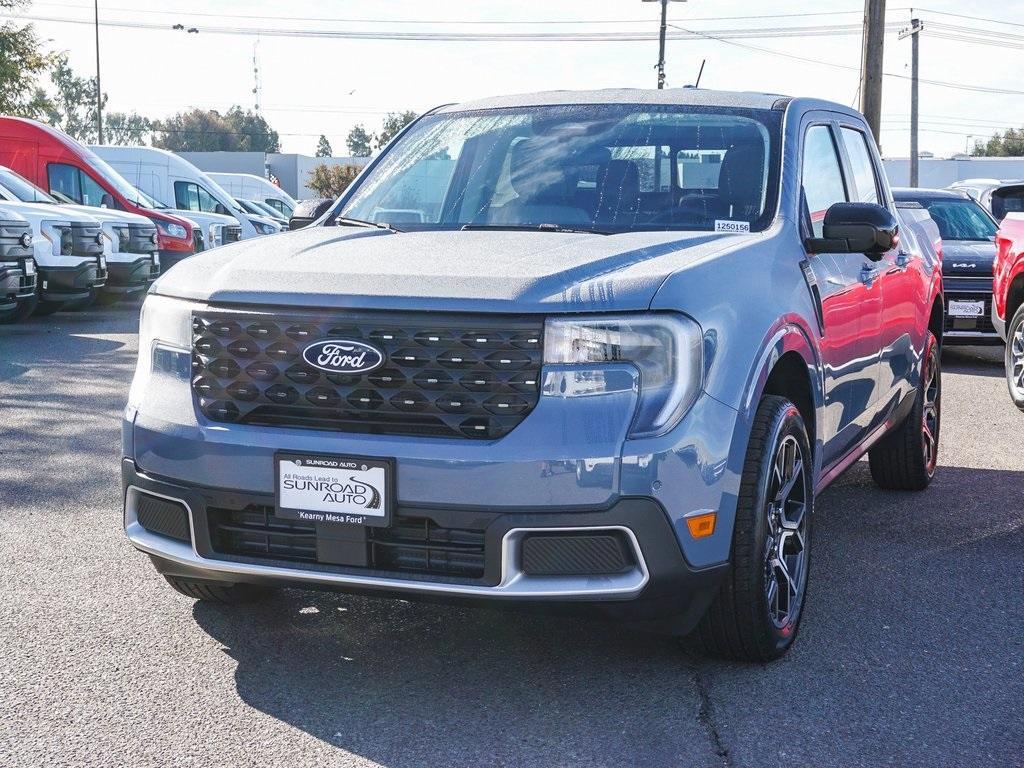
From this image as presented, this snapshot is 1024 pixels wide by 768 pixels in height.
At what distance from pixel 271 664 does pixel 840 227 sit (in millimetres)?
2413

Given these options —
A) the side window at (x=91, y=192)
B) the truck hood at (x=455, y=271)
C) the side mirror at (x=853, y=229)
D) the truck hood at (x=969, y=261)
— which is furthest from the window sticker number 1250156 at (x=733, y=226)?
the side window at (x=91, y=192)

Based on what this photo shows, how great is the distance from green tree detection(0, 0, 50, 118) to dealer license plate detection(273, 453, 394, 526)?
4057 cm

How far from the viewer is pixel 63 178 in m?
19.9

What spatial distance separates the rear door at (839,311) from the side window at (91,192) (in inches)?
640

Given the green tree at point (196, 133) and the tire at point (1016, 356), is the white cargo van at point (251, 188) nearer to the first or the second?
the tire at point (1016, 356)

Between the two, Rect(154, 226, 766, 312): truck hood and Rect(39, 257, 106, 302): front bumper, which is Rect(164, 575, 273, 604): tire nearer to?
Rect(154, 226, 766, 312): truck hood

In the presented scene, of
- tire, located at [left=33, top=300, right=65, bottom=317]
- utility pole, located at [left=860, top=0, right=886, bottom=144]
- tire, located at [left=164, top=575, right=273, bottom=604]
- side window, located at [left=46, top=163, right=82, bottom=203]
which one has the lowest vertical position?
tire, located at [left=33, top=300, right=65, bottom=317]

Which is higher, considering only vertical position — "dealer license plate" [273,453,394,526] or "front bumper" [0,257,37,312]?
"dealer license plate" [273,453,394,526]

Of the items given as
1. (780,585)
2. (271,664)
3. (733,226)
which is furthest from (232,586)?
(733,226)

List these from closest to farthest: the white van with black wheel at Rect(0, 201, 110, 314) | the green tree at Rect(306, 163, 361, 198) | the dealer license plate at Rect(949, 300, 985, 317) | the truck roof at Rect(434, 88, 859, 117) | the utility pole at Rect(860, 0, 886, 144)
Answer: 1. the truck roof at Rect(434, 88, 859, 117)
2. the dealer license plate at Rect(949, 300, 985, 317)
3. the white van with black wheel at Rect(0, 201, 110, 314)
4. the utility pole at Rect(860, 0, 886, 144)
5. the green tree at Rect(306, 163, 361, 198)

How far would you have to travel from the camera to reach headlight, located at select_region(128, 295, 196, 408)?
12.6 ft

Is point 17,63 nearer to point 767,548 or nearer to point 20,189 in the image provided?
point 20,189

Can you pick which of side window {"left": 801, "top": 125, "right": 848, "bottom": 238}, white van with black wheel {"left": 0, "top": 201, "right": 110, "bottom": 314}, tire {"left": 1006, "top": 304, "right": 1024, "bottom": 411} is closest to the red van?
white van with black wheel {"left": 0, "top": 201, "right": 110, "bottom": 314}

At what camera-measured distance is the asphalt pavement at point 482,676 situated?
3.44 m
